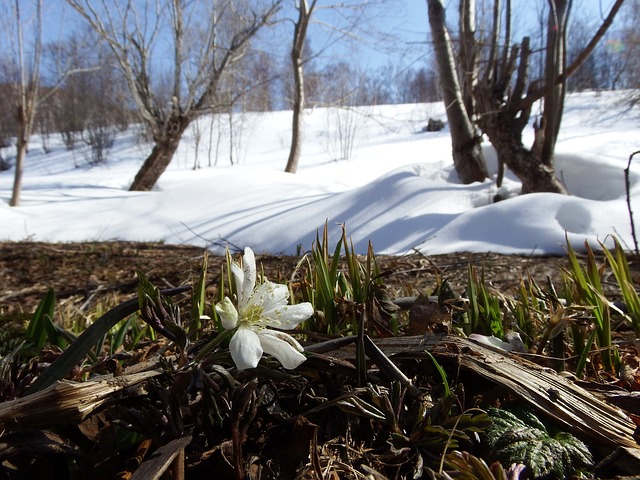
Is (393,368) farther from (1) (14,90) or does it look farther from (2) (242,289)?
(1) (14,90)

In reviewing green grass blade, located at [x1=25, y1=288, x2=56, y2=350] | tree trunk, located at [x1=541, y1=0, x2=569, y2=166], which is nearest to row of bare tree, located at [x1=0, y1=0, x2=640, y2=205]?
tree trunk, located at [x1=541, y1=0, x2=569, y2=166]

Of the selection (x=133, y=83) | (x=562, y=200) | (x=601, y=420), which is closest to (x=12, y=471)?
(x=601, y=420)

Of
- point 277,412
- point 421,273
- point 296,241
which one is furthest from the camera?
point 296,241

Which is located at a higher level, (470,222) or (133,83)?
(133,83)

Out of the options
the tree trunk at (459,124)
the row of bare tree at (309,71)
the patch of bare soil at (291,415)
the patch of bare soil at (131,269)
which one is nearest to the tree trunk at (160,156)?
the row of bare tree at (309,71)

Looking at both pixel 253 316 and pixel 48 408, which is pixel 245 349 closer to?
pixel 253 316

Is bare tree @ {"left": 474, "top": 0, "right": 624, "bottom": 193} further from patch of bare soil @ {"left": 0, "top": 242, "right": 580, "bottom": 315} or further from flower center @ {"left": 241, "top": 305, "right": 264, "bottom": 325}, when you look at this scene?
flower center @ {"left": 241, "top": 305, "right": 264, "bottom": 325}
